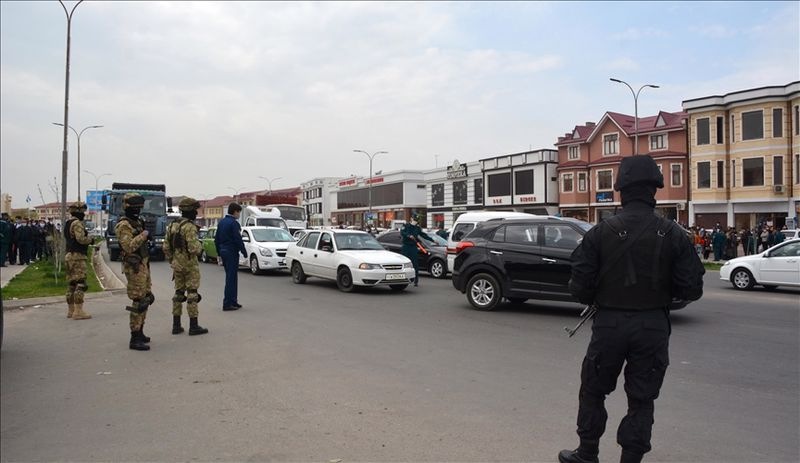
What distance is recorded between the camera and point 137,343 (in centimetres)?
744

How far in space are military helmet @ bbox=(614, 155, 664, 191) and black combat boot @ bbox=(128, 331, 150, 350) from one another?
20.3 ft

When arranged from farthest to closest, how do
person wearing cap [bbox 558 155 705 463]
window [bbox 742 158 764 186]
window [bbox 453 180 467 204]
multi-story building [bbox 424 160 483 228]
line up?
window [bbox 453 180 467 204] < multi-story building [bbox 424 160 483 228] < window [bbox 742 158 764 186] < person wearing cap [bbox 558 155 705 463]

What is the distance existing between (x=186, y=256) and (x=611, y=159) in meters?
41.7

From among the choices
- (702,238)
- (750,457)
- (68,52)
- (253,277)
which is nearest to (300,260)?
(253,277)

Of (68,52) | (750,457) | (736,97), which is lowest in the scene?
(750,457)

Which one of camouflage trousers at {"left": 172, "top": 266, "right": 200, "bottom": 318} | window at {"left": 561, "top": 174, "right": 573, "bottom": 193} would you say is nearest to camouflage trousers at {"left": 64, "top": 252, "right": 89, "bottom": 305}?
camouflage trousers at {"left": 172, "top": 266, "right": 200, "bottom": 318}

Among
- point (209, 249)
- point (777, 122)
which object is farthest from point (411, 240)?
point (777, 122)

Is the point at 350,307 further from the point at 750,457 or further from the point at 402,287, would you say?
the point at 750,457

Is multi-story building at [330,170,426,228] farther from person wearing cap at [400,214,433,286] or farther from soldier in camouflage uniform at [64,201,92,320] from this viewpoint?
soldier in camouflage uniform at [64,201,92,320]

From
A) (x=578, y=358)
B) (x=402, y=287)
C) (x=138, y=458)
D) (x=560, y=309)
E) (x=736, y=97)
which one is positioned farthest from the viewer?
(x=736, y=97)

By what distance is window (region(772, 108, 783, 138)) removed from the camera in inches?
1404

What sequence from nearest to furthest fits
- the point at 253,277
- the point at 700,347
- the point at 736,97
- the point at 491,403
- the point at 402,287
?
1. the point at 491,403
2. the point at 700,347
3. the point at 402,287
4. the point at 253,277
5. the point at 736,97

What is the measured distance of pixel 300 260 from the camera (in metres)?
15.9

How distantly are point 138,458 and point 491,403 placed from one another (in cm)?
292
